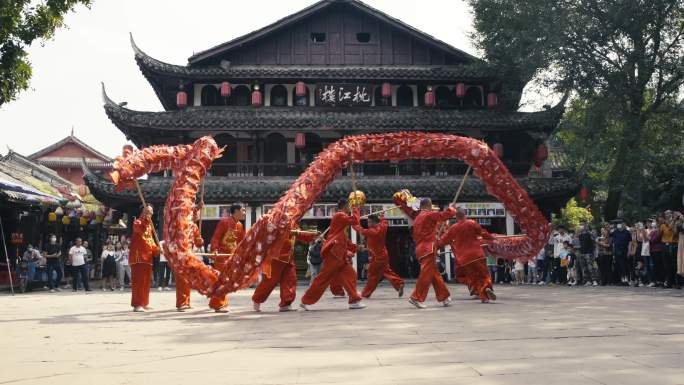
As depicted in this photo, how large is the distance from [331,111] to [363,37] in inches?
149

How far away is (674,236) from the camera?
13.5 meters

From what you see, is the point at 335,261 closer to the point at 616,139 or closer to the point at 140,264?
the point at 140,264

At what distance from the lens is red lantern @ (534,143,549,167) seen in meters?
23.3

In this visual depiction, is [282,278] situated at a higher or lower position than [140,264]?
lower

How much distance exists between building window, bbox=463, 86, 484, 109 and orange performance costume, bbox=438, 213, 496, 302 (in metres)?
15.0

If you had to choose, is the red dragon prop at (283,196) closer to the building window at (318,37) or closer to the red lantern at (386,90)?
the red lantern at (386,90)

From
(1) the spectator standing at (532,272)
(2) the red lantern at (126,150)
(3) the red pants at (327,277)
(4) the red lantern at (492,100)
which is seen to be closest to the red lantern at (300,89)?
(4) the red lantern at (492,100)

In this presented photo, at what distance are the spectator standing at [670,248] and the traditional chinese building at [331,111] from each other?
309 inches

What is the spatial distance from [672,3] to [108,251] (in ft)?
59.4

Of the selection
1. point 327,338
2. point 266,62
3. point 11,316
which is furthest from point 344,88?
point 327,338

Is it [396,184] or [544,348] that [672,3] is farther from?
[544,348]

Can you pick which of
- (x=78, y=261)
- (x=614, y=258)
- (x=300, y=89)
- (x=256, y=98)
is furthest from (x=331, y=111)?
(x=614, y=258)

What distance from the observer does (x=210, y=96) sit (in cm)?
2412

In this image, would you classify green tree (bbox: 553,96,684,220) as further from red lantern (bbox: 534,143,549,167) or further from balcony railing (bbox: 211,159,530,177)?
balcony railing (bbox: 211,159,530,177)
